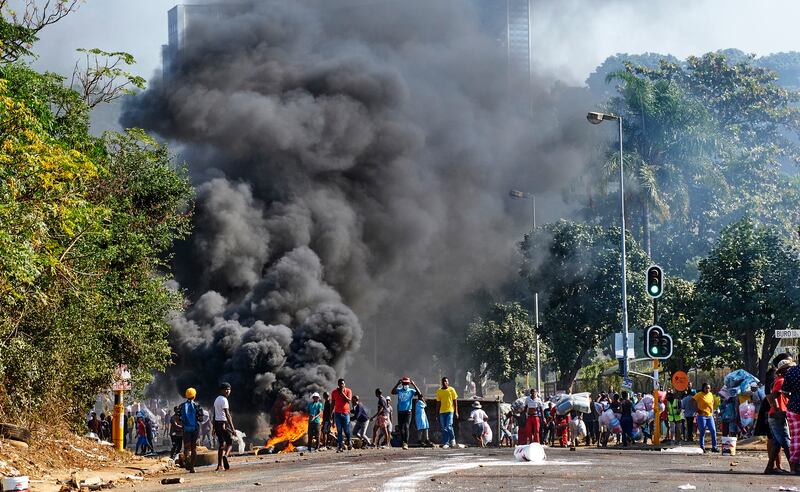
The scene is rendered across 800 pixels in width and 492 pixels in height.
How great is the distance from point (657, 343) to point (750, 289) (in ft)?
46.4

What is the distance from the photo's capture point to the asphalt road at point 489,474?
1298 centimetres

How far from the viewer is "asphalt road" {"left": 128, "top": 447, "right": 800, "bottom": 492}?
13.0 meters

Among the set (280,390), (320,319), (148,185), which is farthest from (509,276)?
(148,185)

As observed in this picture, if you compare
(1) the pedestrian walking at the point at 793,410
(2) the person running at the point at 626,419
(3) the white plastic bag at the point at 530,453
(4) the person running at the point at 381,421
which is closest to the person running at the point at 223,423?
(3) the white plastic bag at the point at 530,453

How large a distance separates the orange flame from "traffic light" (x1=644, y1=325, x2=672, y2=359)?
467 inches

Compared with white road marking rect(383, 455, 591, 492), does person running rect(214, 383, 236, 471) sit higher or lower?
higher

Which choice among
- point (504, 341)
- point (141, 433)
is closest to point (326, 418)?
point (141, 433)

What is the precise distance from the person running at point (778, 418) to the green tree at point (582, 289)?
31.6 m

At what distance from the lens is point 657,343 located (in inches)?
997

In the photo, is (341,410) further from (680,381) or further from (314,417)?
(680,381)

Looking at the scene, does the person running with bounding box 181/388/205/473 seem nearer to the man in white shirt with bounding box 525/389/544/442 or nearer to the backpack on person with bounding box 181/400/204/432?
the backpack on person with bounding box 181/400/204/432

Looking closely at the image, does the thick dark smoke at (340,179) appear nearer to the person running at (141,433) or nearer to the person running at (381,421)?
the person running at (141,433)

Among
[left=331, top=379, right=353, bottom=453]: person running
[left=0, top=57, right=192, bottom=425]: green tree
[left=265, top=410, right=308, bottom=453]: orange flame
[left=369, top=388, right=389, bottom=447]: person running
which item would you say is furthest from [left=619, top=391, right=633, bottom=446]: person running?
[left=0, top=57, right=192, bottom=425]: green tree

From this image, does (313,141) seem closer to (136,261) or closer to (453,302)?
(453,302)
